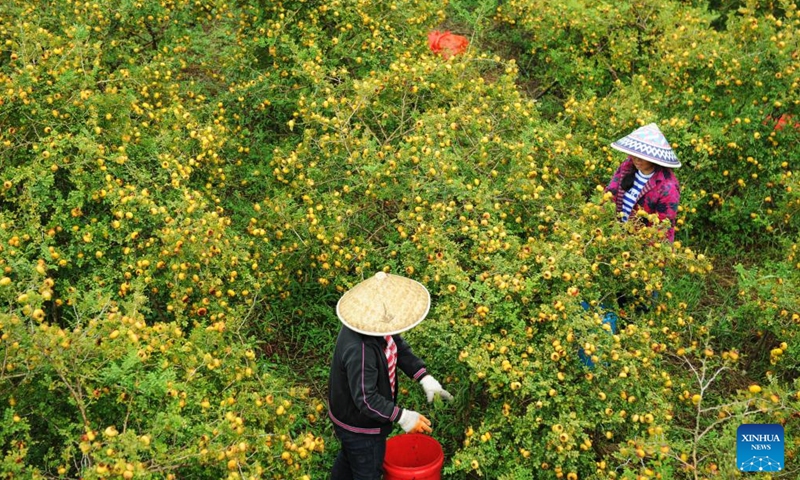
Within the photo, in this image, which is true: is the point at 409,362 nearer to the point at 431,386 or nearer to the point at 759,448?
the point at 431,386

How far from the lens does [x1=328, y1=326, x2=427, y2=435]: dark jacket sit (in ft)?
9.82

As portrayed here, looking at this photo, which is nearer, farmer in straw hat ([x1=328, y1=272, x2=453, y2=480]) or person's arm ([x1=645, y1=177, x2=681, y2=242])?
farmer in straw hat ([x1=328, y1=272, x2=453, y2=480])

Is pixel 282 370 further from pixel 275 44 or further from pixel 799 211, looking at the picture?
pixel 799 211

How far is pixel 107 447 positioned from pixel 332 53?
3545 millimetres

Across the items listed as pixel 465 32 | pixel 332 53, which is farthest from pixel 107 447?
pixel 465 32

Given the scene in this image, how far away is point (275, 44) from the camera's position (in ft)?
17.6

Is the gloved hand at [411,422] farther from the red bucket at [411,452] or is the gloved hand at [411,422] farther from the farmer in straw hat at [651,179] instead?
the farmer in straw hat at [651,179]

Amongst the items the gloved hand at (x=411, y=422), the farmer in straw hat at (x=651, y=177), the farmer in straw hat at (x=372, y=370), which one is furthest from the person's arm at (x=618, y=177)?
the gloved hand at (x=411, y=422)

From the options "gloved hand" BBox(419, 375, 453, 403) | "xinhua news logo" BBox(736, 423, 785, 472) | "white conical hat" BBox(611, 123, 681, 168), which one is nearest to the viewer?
"xinhua news logo" BBox(736, 423, 785, 472)

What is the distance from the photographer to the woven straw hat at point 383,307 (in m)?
2.98

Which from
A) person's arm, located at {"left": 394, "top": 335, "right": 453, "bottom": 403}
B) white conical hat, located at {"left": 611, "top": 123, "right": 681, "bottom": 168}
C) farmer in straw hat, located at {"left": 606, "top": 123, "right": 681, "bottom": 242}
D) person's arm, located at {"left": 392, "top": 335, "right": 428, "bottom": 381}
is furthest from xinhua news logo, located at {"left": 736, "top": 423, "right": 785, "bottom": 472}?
white conical hat, located at {"left": 611, "top": 123, "right": 681, "bottom": 168}

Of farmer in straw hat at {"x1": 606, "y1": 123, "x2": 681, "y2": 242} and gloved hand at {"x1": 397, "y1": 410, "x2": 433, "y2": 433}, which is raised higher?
farmer in straw hat at {"x1": 606, "y1": 123, "x2": 681, "y2": 242}

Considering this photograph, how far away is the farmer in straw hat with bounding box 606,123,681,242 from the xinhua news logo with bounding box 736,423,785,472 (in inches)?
56.4

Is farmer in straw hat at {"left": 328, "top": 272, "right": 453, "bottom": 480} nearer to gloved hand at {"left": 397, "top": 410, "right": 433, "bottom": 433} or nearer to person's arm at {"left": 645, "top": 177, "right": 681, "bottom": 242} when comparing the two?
gloved hand at {"left": 397, "top": 410, "right": 433, "bottom": 433}
